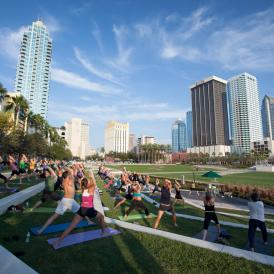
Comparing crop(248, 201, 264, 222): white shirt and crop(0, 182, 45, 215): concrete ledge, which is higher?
crop(248, 201, 264, 222): white shirt

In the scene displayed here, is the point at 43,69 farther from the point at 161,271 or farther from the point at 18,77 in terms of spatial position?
the point at 161,271

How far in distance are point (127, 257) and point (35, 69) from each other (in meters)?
155

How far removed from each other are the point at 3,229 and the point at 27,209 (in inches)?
112

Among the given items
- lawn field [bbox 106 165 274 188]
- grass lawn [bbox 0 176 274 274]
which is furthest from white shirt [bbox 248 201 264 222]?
lawn field [bbox 106 165 274 188]

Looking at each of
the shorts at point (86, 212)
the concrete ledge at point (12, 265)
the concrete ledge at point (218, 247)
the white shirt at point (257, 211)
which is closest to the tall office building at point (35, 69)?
the concrete ledge at point (218, 247)

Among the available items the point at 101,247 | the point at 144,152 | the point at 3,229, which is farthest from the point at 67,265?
the point at 144,152

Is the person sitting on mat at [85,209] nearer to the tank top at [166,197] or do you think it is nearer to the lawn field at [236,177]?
the tank top at [166,197]

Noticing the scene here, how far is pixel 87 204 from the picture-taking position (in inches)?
248

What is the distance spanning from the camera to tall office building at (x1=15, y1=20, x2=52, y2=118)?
449 feet

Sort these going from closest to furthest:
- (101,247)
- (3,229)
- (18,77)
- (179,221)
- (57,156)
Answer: (101,247), (3,229), (179,221), (57,156), (18,77)

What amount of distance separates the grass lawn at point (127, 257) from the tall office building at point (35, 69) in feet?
468

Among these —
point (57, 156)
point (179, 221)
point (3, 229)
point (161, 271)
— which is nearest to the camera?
point (161, 271)

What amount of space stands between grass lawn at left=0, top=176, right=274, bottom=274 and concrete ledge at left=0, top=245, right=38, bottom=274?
25 centimetres

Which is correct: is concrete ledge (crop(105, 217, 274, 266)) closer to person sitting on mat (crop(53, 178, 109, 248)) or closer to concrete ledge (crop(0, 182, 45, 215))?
person sitting on mat (crop(53, 178, 109, 248))
